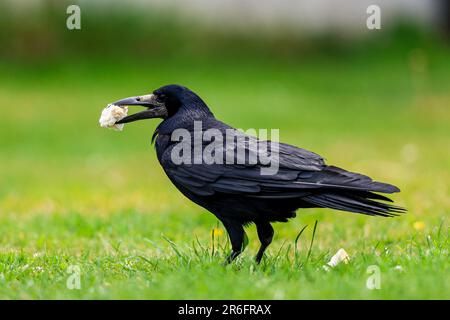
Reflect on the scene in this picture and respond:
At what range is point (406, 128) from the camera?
14.8 metres

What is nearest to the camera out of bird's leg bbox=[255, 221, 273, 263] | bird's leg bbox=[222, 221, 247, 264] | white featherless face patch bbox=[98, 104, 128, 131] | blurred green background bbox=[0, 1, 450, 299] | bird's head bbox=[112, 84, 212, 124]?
blurred green background bbox=[0, 1, 450, 299]

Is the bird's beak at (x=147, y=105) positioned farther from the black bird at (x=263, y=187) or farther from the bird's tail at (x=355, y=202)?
the bird's tail at (x=355, y=202)

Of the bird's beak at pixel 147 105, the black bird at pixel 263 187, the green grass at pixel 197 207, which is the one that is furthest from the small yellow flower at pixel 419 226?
the bird's beak at pixel 147 105

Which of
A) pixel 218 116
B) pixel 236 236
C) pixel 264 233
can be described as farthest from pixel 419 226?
pixel 218 116

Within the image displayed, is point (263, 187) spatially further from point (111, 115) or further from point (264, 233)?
point (111, 115)

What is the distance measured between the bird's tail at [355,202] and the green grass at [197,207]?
0.98 feet

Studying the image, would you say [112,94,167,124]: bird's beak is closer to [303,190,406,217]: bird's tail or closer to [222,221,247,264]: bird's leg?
[222,221,247,264]: bird's leg

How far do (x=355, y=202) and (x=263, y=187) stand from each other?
21.6 inches

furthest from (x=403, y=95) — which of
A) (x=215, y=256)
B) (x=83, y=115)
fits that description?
(x=215, y=256)

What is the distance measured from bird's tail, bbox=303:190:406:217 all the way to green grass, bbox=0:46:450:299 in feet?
0.98

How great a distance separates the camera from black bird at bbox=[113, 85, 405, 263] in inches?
185

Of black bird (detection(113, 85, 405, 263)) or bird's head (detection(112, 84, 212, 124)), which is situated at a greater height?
bird's head (detection(112, 84, 212, 124))

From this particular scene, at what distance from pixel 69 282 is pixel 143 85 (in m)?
12.9

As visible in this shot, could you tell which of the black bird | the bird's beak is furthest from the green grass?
the bird's beak
